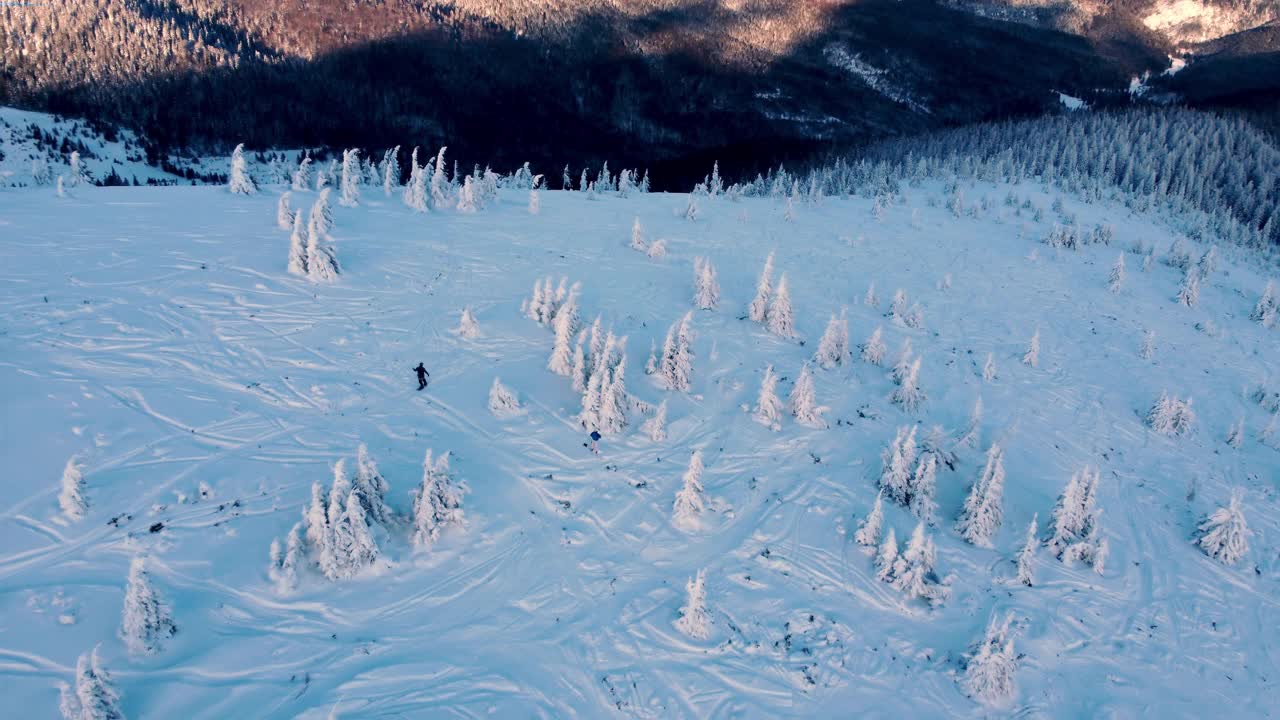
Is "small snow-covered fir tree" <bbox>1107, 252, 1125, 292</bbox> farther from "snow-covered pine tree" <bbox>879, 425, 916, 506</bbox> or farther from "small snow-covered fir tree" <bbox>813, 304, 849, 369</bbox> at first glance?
"snow-covered pine tree" <bbox>879, 425, 916, 506</bbox>

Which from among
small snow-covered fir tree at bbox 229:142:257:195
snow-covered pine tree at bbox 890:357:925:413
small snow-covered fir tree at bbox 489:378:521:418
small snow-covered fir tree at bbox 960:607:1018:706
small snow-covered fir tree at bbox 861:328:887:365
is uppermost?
small snow-covered fir tree at bbox 229:142:257:195

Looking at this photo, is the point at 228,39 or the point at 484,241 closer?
the point at 484,241

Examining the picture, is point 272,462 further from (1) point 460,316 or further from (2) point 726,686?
(2) point 726,686

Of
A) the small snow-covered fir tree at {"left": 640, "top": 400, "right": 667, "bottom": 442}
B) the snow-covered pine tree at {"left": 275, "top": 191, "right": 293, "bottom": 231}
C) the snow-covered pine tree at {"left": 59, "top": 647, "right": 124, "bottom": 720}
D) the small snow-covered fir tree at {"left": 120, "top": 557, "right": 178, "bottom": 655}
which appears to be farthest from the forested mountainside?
the snow-covered pine tree at {"left": 59, "top": 647, "right": 124, "bottom": 720}

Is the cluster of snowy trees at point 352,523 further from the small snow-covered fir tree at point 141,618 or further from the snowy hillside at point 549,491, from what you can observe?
the small snow-covered fir tree at point 141,618

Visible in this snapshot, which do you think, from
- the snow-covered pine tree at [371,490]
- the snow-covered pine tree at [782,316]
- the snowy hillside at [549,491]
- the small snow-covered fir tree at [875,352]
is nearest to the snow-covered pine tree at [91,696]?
the snowy hillside at [549,491]

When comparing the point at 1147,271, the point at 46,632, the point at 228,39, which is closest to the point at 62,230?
the point at 46,632
